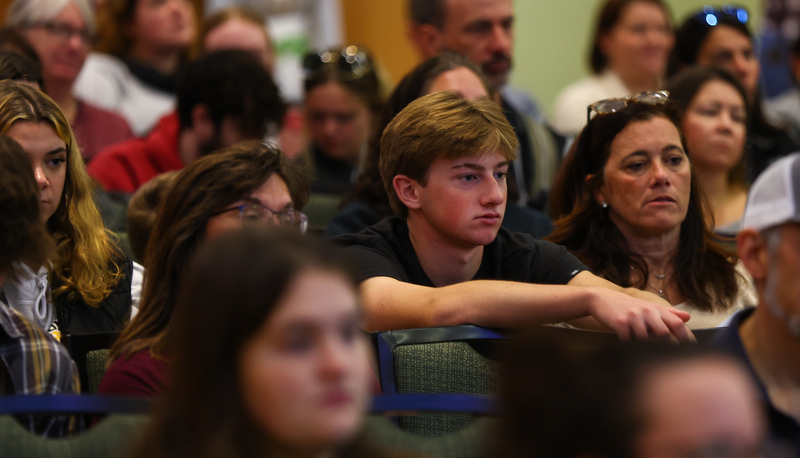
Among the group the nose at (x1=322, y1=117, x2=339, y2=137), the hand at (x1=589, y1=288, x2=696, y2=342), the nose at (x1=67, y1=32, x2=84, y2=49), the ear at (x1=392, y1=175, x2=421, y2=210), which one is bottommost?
the hand at (x1=589, y1=288, x2=696, y2=342)

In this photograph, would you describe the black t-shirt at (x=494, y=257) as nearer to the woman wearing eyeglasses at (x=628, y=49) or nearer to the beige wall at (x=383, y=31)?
the woman wearing eyeglasses at (x=628, y=49)

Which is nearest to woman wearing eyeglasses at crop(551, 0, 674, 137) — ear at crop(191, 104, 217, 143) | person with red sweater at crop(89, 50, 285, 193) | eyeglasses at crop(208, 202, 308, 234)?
person with red sweater at crop(89, 50, 285, 193)

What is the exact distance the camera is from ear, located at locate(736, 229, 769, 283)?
1.58 metres

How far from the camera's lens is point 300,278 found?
1129mm

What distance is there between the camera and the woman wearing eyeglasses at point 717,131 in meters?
3.32

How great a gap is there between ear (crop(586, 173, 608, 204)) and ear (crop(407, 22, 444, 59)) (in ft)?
4.60

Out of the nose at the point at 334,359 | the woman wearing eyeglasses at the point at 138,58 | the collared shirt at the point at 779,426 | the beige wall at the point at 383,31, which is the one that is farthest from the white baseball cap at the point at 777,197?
the beige wall at the point at 383,31

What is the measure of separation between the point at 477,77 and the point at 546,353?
1940mm

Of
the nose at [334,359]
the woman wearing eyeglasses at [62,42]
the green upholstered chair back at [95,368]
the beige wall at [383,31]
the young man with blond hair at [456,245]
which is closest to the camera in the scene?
the nose at [334,359]

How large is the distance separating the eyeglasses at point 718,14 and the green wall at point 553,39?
186 centimetres

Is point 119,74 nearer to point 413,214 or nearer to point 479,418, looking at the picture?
point 413,214

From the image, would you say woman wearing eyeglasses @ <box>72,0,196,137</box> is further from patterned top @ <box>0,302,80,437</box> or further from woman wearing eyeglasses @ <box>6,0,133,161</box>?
patterned top @ <box>0,302,80,437</box>

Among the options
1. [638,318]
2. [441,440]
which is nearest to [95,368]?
[441,440]

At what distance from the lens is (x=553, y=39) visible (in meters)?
6.26
